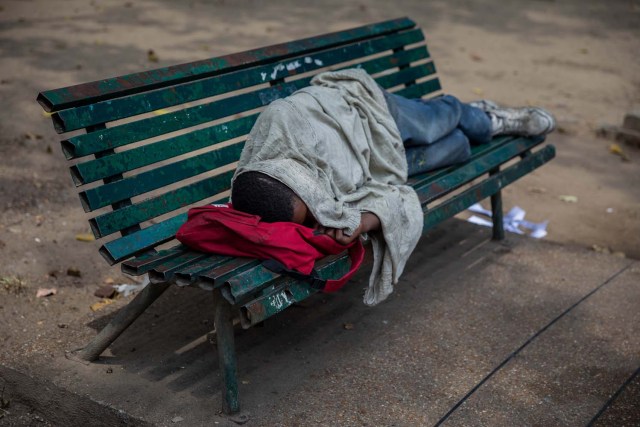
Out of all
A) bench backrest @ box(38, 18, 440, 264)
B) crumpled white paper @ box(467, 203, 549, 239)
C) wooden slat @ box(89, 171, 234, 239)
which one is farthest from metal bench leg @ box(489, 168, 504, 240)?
wooden slat @ box(89, 171, 234, 239)

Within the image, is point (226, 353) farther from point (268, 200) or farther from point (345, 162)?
point (345, 162)

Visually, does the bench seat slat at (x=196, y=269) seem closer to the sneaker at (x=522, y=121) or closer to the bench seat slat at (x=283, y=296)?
the bench seat slat at (x=283, y=296)

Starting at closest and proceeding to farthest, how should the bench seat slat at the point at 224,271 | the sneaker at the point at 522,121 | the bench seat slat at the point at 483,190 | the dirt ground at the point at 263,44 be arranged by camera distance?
the bench seat slat at the point at 224,271 → the bench seat slat at the point at 483,190 → the dirt ground at the point at 263,44 → the sneaker at the point at 522,121

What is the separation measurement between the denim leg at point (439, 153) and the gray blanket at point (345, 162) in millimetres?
232

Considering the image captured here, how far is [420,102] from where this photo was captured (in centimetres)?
450

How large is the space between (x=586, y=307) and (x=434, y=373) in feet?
3.59

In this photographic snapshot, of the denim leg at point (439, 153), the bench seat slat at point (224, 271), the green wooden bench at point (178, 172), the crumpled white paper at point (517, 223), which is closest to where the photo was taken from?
Answer: the bench seat slat at point (224, 271)

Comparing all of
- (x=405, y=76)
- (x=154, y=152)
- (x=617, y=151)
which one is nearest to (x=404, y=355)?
(x=154, y=152)

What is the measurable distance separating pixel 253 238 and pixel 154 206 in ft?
1.94

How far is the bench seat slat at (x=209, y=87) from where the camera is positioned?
3.29 meters

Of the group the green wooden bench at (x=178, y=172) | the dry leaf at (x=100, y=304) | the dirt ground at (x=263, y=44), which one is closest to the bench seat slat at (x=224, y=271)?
the green wooden bench at (x=178, y=172)

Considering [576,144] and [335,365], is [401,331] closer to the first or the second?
[335,365]

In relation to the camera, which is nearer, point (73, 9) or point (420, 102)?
point (420, 102)

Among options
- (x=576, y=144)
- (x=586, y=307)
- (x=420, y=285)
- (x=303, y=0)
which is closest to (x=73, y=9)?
(x=303, y=0)
